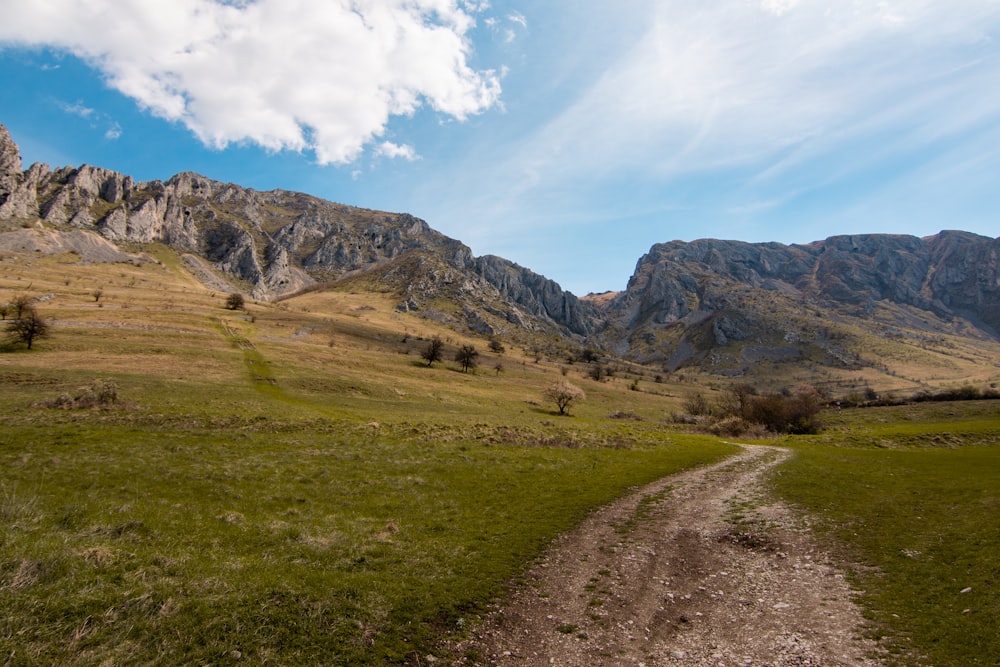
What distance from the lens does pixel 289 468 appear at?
24.7m

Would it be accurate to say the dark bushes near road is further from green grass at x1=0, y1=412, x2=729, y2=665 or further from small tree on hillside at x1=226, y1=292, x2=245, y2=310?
small tree on hillside at x1=226, y1=292, x2=245, y2=310

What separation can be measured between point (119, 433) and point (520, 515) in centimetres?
2658

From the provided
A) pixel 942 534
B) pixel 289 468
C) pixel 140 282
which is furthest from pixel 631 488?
pixel 140 282

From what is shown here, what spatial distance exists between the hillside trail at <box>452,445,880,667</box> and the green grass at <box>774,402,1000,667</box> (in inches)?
41.8

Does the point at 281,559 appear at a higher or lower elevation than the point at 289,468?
higher

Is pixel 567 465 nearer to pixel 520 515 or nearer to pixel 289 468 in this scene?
pixel 520 515

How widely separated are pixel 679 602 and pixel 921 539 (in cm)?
1131

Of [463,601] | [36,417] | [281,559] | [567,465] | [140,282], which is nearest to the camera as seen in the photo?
[463,601]

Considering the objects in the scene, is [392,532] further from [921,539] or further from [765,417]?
[765,417]

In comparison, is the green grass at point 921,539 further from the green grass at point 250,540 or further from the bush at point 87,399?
the bush at point 87,399

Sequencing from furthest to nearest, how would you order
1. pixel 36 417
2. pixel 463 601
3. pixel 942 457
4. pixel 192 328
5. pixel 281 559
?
pixel 192 328 → pixel 942 457 → pixel 36 417 → pixel 281 559 → pixel 463 601

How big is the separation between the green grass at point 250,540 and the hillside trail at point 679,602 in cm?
136

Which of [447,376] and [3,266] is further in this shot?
[3,266]

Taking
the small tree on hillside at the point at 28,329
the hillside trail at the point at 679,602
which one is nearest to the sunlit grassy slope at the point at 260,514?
the hillside trail at the point at 679,602
